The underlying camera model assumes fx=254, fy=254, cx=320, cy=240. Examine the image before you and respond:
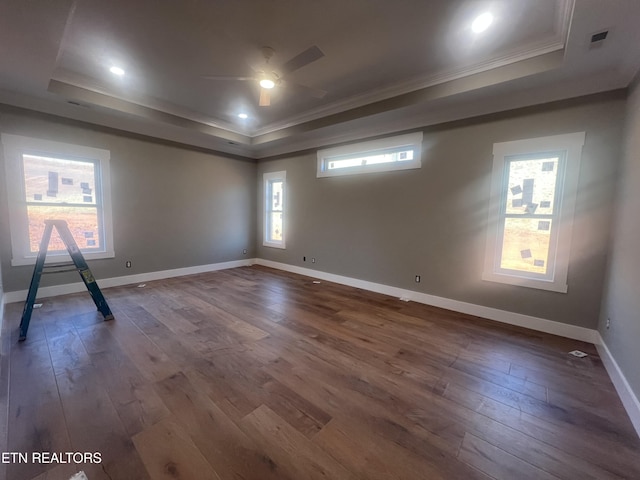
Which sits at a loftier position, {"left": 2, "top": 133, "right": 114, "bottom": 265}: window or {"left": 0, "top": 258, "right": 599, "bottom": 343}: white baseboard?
{"left": 2, "top": 133, "right": 114, "bottom": 265}: window

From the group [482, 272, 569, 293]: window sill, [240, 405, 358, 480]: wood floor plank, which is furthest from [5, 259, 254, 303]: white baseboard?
[482, 272, 569, 293]: window sill

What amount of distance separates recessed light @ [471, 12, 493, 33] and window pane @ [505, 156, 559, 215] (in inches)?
63.0

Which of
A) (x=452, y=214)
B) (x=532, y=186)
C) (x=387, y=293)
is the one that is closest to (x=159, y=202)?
(x=387, y=293)

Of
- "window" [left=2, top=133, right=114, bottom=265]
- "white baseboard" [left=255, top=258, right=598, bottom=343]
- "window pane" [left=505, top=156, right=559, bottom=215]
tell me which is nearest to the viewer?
"white baseboard" [left=255, top=258, right=598, bottom=343]

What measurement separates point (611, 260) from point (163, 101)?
6028 millimetres

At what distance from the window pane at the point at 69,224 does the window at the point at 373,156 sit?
13.2 feet

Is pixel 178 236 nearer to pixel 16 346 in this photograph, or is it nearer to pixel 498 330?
pixel 16 346

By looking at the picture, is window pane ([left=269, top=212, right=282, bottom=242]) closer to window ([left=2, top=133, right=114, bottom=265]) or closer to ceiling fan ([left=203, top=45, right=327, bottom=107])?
window ([left=2, top=133, right=114, bottom=265])

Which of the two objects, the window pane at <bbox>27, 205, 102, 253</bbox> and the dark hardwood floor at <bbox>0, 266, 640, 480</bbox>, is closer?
the dark hardwood floor at <bbox>0, 266, 640, 480</bbox>

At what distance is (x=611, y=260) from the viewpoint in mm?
2545

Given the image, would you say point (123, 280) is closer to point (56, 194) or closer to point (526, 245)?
point (56, 194)

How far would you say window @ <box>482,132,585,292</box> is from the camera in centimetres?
289

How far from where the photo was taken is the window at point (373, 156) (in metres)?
3.97

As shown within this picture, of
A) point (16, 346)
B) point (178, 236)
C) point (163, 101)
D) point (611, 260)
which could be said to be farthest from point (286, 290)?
point (611, 260)
